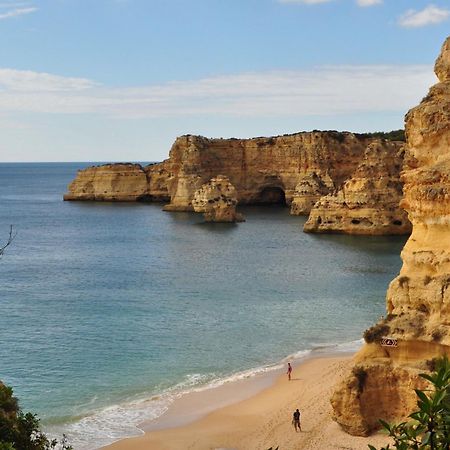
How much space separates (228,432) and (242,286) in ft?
71.1

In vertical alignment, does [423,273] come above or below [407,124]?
below

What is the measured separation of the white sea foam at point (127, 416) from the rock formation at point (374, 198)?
40.6m

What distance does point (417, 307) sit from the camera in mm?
18156

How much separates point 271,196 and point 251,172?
21.2 feet

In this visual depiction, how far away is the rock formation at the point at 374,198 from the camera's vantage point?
64.4 metres

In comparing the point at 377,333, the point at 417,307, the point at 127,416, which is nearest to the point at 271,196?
the point at 127,416

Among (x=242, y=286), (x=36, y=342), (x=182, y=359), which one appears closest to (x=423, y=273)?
(x=182, y=359)

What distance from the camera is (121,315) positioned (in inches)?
1350

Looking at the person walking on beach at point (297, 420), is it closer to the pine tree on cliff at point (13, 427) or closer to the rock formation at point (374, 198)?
the pine tree on cliff at point (13, 427)

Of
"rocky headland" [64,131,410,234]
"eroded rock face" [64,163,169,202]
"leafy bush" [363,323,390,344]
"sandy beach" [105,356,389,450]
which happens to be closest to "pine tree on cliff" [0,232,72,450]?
"sandy beach" [105,356,389,450]

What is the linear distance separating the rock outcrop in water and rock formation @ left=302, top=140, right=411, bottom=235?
4560cm

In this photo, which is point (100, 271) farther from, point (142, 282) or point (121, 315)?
point (121, 315)

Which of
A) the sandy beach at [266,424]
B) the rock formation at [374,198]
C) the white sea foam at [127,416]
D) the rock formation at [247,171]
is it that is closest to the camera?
the sandy beach at [266,424]

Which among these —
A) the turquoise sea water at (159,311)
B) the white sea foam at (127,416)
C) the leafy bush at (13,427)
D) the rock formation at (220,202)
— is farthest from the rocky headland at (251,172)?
the leafy bush at (13,427)
